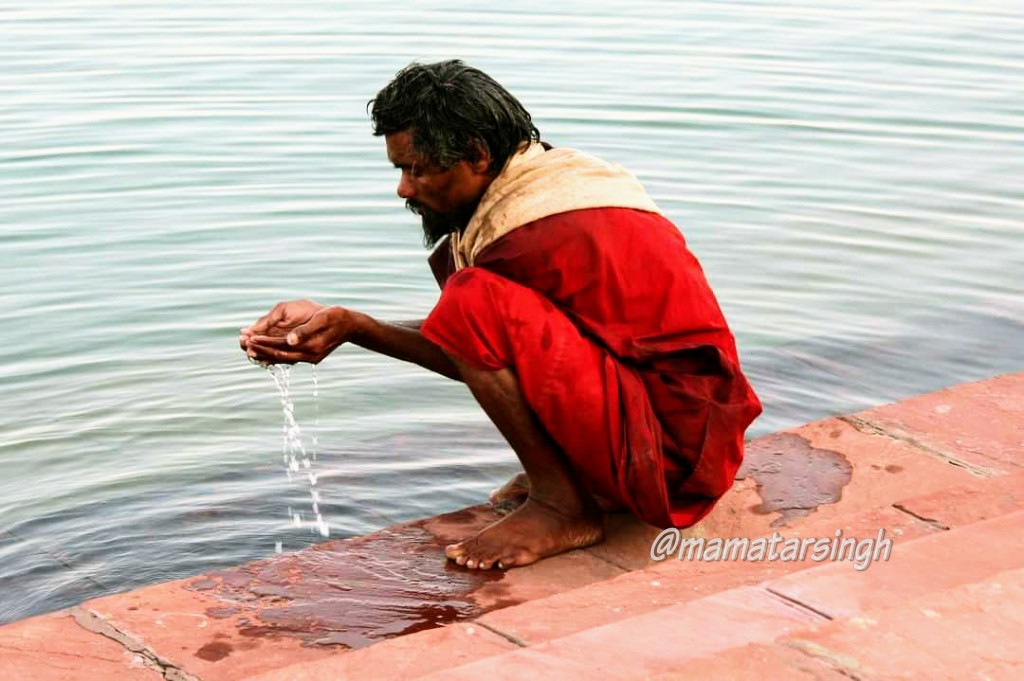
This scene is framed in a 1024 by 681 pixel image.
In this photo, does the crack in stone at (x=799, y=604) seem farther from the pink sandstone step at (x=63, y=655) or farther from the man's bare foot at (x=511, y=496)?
the man's bare foot at (x=511, y=496)

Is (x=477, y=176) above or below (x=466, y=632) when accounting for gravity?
above

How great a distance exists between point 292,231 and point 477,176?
159 inches

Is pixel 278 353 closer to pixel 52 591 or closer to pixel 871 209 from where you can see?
pixel 52 591

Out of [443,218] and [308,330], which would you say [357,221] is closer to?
[443,218]

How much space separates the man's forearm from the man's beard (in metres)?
0.29

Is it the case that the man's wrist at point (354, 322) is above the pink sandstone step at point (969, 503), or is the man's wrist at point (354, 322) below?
above

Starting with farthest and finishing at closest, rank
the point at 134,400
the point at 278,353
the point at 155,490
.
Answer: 1. the point at 134,400
2. the point at 155,490
3. the point at 278,353

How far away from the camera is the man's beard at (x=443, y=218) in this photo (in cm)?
392

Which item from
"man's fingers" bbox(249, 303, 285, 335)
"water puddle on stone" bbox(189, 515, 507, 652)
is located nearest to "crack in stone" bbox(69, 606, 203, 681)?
"water puddle on stone" bbox(189, 515, 507, 652)

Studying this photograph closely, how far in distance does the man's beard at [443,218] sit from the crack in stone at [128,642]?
3.99ft

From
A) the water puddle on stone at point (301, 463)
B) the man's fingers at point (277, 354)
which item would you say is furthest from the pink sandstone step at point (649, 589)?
the water puddle on stone at point (301, 463)

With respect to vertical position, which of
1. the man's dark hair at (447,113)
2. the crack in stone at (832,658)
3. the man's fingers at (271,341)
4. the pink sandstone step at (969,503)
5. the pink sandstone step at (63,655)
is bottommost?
the pink sandstone step at (63,655)

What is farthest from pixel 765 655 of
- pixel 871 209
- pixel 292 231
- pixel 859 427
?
pixel 871 209

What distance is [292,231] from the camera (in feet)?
25.5
